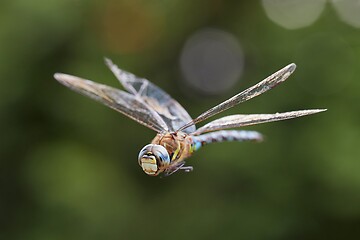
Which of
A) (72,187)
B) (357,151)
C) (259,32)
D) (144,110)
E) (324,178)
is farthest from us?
(259,32)

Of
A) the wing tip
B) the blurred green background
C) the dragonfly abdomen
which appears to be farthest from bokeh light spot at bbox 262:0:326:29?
the wing tip

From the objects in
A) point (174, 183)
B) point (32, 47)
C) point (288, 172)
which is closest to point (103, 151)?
point (174, 183)

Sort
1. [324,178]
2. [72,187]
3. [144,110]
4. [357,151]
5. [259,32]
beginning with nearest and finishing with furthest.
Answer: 1. [144,110]
2. [357,151]
3. [324,178]
4. [72,187]
5. [259,32]

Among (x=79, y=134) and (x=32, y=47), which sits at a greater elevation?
(x=32, y=47)

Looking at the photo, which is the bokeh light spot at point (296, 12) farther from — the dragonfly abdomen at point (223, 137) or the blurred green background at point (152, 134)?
the dragonfly abdomen at point (223, 137)

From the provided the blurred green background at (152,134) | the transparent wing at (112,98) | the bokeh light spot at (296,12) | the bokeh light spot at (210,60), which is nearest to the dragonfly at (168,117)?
the transparent wing at (112,98)

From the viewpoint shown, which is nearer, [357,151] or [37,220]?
[357,151]

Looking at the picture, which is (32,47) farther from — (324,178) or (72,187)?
(324,178)
